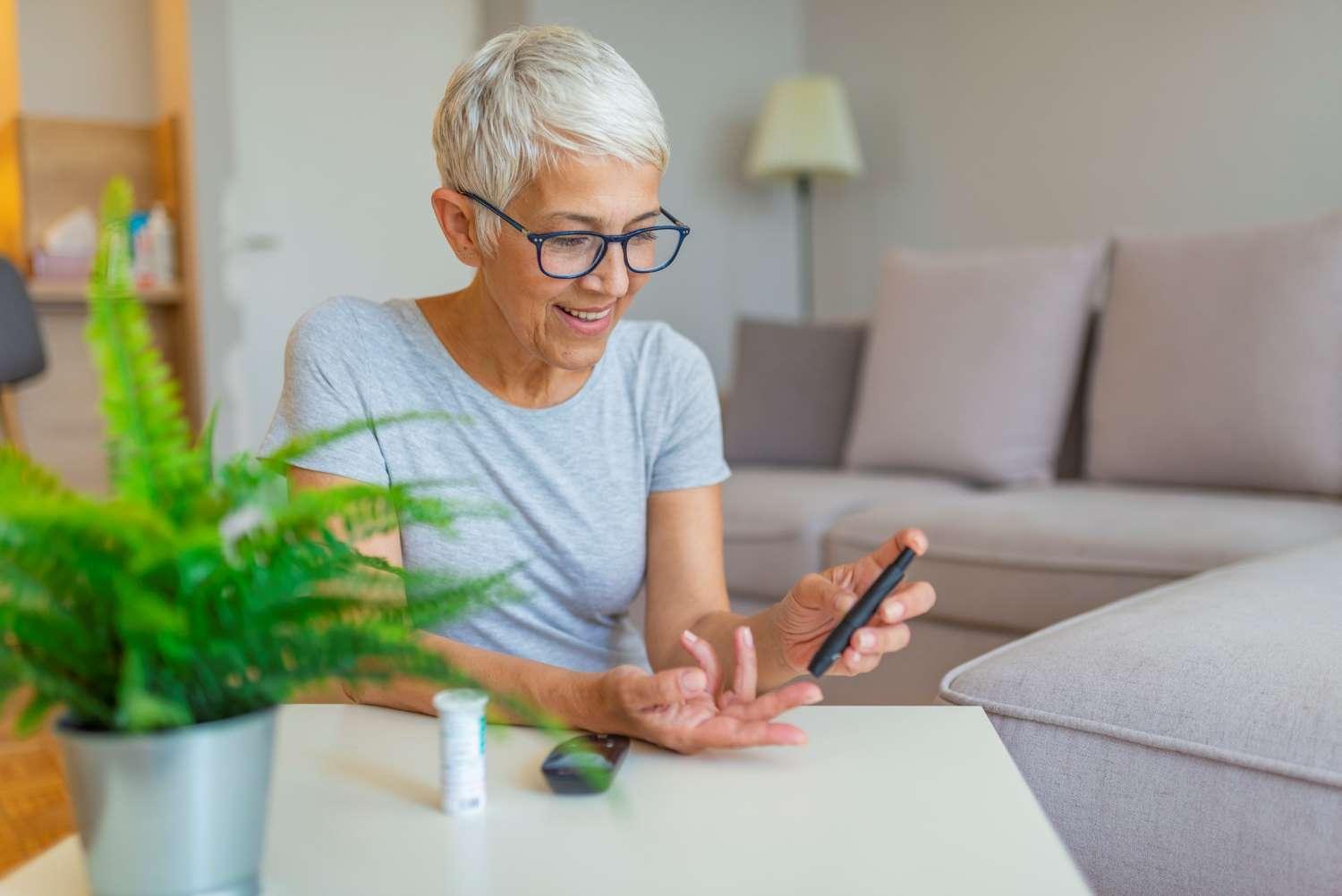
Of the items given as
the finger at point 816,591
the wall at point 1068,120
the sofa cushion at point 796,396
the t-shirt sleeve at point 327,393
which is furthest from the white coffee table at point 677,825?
the wall at point 1068,120

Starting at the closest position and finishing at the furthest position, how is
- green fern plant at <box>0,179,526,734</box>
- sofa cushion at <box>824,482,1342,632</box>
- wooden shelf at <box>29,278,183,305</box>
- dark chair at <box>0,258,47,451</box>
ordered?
green fern plant at <box>0,179,526,734</box> < sofa cushion at <box>824,482,1342,632</box> < dark chair at <box>0,258,47,451</box> < wooden shelf at <box>29,278,183,305</box>

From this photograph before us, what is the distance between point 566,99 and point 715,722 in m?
0.55

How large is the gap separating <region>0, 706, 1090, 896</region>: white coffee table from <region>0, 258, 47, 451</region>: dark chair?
254 cm

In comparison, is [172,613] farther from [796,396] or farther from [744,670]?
[796,396]

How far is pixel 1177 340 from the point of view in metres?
2.38

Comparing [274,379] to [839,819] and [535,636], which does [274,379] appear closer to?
[535,636]

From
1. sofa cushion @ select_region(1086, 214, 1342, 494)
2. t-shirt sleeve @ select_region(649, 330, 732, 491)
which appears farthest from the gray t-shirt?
sofa cushion @ select_region(1086, 214, 1342, 494)

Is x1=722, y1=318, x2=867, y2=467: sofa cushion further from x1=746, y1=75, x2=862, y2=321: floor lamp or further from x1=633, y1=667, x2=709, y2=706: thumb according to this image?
x1=633, y1=667, x2=709, y2=706: thumb

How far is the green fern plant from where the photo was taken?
1.65 feet

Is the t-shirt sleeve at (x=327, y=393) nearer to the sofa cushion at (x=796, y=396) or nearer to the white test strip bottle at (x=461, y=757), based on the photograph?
the white test strip bottle at (x=461, y=757)

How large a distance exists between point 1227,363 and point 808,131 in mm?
1733

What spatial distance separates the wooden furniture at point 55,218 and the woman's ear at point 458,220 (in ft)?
9.63

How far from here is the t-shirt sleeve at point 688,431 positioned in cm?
128

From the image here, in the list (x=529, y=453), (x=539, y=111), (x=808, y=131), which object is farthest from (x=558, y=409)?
(x=808, y=131)
